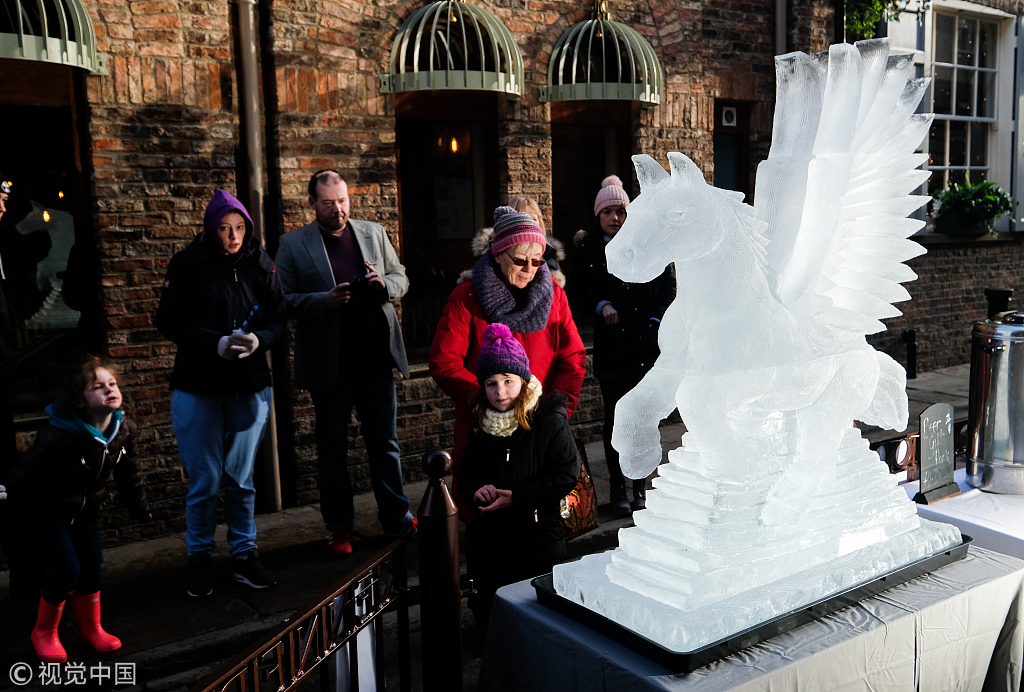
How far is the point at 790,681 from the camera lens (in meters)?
1.97

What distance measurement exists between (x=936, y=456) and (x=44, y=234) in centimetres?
460

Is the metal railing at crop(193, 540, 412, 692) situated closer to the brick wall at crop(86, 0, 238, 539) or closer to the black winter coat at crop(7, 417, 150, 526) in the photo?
the black winter coat at crop(7, 417, 150, 526)

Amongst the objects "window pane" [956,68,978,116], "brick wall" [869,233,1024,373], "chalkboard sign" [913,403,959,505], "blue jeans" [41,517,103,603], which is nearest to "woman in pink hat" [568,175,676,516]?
"chalkboard sign" [913,403,959,505]

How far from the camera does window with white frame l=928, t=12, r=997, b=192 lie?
30.9 feet

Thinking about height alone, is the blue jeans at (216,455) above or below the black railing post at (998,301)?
below

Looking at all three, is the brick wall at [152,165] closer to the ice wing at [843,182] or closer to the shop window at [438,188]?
the shop window at [438,188]

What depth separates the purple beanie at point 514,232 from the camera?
3584 millimetres

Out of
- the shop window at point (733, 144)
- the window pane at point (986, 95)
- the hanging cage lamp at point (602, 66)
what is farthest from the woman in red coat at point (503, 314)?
the window pane at point (986, 95)

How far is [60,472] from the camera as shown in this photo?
3.43m

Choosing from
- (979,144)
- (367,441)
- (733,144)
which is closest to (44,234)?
(367,441)

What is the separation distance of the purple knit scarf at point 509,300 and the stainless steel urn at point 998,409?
1690 mm

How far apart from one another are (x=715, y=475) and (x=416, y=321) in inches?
165

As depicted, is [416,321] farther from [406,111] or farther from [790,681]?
[790,681]

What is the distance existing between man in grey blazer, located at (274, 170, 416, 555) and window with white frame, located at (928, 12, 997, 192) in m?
7.12
